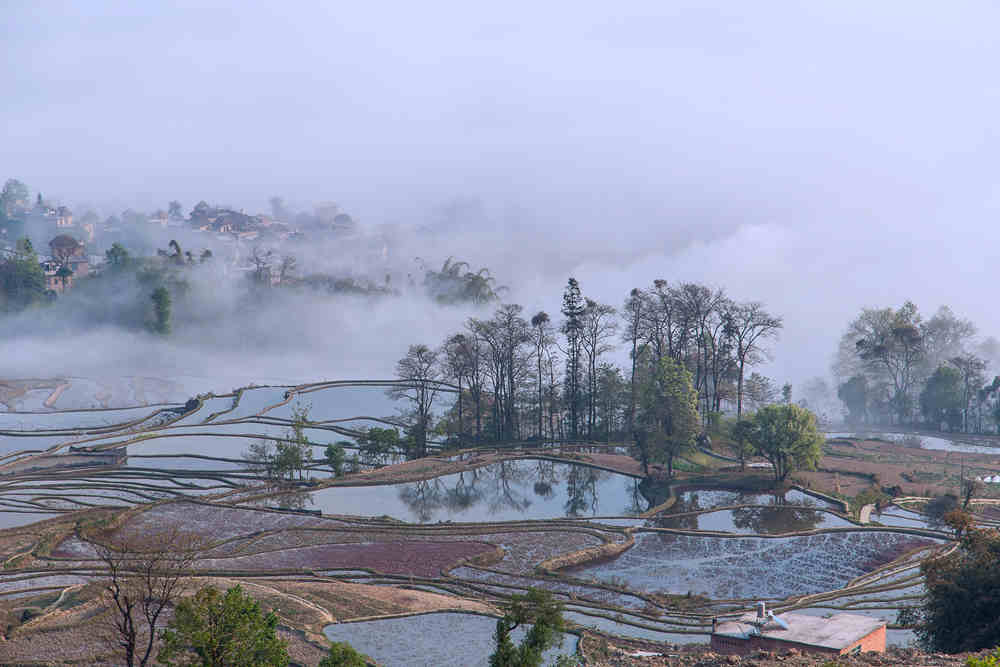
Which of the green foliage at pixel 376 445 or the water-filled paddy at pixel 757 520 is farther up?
the green foliage at pixel 376 445

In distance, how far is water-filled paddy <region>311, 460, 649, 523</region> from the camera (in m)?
34.4

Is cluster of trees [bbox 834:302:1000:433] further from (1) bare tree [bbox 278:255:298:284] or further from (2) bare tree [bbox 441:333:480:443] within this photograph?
(1) bare tree [bbox 278:255:298:284]

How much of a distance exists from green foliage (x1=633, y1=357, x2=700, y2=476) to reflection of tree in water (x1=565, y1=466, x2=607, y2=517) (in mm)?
2166

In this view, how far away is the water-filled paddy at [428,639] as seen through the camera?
69.4ft

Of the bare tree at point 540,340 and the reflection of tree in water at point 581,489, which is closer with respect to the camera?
the reflection of tree in water at point 581,489

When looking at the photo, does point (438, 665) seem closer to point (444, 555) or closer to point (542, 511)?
point (444, 555)

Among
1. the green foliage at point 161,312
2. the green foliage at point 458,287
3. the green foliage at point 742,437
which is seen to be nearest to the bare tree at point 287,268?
the green foliage at point 458,287

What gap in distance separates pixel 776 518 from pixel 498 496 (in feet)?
31.8

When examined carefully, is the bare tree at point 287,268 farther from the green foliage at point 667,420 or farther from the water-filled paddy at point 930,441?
the green foliage at point 667,420

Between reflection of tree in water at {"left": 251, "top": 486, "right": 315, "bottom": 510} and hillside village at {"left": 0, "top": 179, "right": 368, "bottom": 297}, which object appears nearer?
reflection of tree in water at {"left": 251, "top": 486, "right": 315, "bottom": 510}

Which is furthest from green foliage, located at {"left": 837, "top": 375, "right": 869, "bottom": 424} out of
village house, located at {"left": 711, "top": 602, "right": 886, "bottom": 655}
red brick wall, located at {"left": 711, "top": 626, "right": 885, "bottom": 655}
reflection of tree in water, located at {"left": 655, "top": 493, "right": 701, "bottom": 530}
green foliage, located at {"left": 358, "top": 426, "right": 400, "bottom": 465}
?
red brick wall, located at {"left": 711, "top": 626, "right": 885, "bottom": 655}

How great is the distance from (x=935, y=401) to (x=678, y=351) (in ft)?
48.0

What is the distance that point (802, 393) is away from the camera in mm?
71500

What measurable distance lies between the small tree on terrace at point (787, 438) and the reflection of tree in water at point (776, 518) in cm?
299
